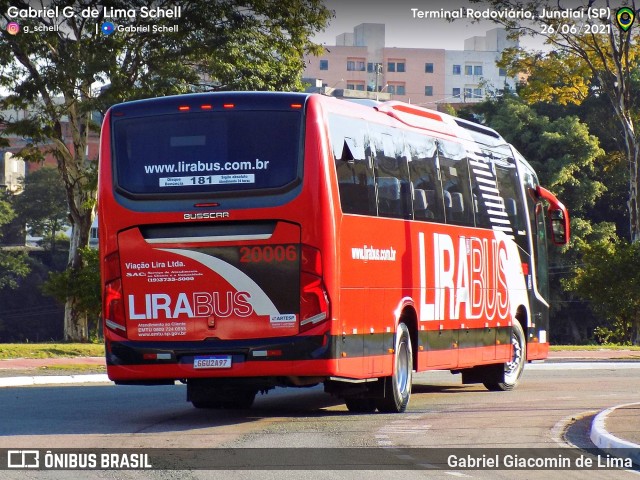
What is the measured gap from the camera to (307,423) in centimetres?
1403

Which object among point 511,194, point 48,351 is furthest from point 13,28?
point 511,194

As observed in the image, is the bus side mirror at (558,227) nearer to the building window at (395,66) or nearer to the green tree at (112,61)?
the green tree at (112,61)

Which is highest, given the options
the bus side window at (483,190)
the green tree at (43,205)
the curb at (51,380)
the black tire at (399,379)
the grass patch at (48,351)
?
the green tree at (43,205)

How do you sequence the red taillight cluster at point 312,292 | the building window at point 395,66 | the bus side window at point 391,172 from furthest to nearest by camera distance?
the building window at point 395,66, the bus side window at point 391,172, the red taillight cluster at point 312,292

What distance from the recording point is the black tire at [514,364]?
20125 millimetres

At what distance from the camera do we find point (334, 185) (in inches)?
542

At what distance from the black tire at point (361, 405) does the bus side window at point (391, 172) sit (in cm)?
231

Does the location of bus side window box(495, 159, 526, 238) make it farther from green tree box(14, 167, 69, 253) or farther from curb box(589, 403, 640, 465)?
green tree box(14, 167, 69, 253)

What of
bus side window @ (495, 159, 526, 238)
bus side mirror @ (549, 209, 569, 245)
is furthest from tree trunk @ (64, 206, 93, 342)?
bus side window @ (495, 159, 526, 238)

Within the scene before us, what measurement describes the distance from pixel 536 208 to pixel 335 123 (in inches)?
341

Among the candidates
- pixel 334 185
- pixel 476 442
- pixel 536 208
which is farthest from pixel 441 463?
pixel 536 208

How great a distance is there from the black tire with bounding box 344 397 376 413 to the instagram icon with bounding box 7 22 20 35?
850 inches

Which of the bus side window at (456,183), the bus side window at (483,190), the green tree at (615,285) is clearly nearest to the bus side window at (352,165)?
the bus side window at (456,183)

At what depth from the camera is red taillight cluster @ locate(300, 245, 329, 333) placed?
1348 cm
